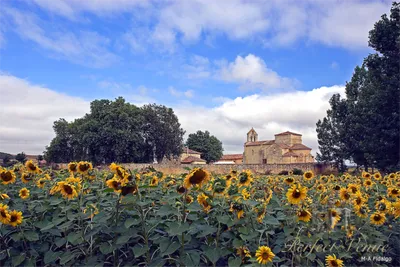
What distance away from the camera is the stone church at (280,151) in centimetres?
5228

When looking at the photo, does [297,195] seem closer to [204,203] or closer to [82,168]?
[204,203]

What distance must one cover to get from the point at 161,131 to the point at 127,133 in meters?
4.50

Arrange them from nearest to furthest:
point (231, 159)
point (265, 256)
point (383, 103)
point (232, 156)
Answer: point (265, 256), point (383, 103), point (231, 159), point (232, 156)

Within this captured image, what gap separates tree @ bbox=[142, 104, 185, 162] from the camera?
38844mm

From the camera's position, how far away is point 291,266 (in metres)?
2.05

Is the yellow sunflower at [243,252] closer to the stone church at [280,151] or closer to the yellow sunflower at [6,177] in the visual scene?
the yellow sunflower at [6,177]

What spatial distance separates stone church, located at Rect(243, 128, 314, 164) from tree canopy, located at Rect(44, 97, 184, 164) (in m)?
18.3

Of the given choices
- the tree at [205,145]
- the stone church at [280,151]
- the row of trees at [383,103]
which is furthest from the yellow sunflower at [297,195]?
the tree at [205,145]

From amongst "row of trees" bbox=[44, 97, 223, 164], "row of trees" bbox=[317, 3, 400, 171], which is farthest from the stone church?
"row of trees" bbox=[317, 3, 400, 171]

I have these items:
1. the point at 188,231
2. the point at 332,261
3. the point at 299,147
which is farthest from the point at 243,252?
the point at 299,147

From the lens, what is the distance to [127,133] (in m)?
35.6

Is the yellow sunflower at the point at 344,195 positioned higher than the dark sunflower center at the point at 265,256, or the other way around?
the yellow sunflower at the point at 344,195

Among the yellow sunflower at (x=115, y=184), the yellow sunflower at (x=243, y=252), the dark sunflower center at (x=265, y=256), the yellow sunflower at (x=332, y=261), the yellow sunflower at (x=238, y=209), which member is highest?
the yellow sunflower at (x=115, y=184)

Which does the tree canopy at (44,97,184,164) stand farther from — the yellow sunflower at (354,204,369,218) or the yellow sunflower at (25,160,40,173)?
the yellow sunflower at (354,204,369,218)
